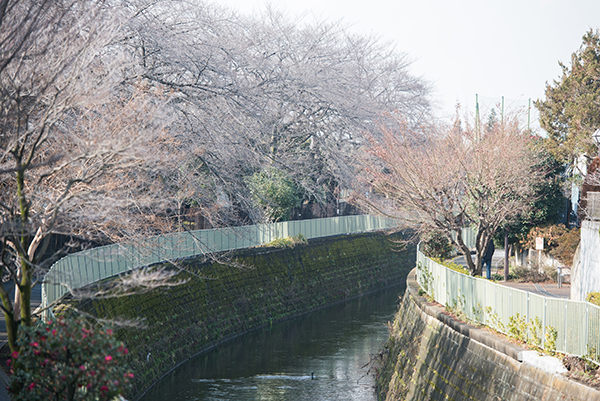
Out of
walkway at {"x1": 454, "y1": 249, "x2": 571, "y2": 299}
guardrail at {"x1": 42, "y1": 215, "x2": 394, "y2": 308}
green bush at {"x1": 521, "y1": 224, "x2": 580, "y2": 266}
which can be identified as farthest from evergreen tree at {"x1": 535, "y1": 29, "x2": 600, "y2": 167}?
guardrail at {"x1": 42, "y1": 215, "x2": 394, "y2": 308}

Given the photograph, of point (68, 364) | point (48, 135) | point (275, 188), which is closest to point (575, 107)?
point (275, 188)

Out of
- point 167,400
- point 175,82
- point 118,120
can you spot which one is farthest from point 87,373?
point 175,82

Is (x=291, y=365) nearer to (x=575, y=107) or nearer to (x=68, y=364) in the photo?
(x=68, y=364)

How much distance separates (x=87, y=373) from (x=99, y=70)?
318 inches

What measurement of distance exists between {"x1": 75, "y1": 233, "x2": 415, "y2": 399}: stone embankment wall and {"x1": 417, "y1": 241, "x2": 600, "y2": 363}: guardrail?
25.6ft

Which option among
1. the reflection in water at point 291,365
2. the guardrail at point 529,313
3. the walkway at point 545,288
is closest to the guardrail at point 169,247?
the reflection in water at point 291,365

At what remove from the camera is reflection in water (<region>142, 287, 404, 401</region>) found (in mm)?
19359

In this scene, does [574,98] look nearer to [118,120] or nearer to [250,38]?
[250,38]

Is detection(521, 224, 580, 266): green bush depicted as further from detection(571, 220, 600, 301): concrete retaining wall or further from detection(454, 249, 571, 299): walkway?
detection(571, 220, 600, 301): concrete retaining wall

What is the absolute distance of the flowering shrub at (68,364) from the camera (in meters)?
8.33

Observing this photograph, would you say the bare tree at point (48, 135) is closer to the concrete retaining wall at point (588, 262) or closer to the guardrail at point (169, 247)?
the guardrail at point (169, 247)

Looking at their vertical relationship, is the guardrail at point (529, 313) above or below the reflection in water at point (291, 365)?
above

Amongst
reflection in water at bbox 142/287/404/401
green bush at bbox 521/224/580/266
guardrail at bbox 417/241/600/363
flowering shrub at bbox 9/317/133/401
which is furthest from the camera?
green bush at bbox 521/224/580/266

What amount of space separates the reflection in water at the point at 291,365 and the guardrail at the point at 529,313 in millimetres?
5097
